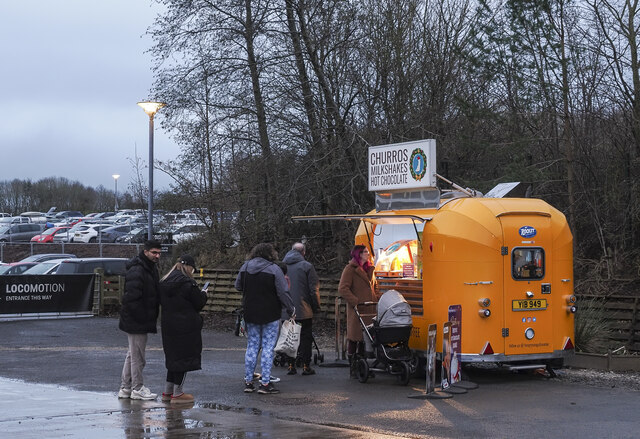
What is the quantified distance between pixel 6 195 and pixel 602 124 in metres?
99.7

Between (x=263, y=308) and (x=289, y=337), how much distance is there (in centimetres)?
133

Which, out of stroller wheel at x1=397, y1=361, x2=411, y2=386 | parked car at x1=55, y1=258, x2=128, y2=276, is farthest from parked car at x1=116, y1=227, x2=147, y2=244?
stroller wheel at x1=397, y1=361, x2=411, y2=386

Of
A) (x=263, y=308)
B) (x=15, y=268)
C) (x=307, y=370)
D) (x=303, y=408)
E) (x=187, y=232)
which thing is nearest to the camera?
(x=303, y=408)

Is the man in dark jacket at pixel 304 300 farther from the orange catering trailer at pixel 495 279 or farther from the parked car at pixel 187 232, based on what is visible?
the parked car at pixel 187 232

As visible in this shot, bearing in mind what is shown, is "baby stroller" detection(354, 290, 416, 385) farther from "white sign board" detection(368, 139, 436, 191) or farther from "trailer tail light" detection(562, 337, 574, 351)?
"trailer tail light" detection(562, 337, 574, 351)

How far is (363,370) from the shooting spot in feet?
42.7

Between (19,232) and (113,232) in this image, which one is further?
(19,232)

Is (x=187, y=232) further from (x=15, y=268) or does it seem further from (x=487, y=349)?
(x=487, y=349)

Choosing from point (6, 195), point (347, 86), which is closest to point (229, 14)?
point (347, 86)

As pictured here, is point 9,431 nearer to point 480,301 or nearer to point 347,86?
point 480,301

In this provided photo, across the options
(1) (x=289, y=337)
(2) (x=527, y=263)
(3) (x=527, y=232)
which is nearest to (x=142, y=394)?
(1) (x=289, y=337)

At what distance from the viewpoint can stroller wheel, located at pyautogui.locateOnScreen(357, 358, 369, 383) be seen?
12.9m

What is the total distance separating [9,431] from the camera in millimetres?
9195

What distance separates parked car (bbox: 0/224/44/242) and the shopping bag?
162 feet
